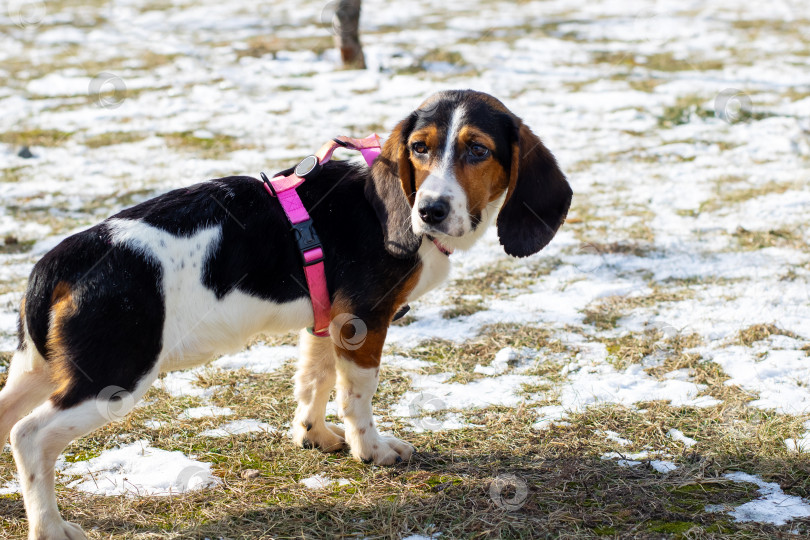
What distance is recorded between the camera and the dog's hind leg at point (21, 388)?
9.86 feet

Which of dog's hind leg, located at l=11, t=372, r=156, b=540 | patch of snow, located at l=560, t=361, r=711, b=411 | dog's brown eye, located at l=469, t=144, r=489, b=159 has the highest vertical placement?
dog's brown eye, located at l=469, t=144, r=489, b=159

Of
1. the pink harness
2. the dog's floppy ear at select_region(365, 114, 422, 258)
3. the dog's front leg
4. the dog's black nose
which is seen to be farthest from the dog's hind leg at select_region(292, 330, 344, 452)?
the dog's black nose

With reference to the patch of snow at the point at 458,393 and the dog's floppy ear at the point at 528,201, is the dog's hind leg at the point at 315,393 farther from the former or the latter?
the dog's floppy ear at the point at 528,201

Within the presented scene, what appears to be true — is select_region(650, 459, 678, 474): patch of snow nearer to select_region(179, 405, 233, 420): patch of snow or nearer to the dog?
the dog

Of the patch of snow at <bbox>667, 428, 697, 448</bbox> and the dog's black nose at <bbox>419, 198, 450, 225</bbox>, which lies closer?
the dog's black nose at <bbox>419, 198, 450, 225</bbox>

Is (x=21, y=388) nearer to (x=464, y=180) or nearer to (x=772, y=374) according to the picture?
(x=464, y=180)

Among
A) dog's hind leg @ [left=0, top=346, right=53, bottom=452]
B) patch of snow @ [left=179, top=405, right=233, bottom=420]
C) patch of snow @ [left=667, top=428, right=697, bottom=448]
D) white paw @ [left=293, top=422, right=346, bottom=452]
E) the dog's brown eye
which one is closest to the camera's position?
dog's hind leg @ [left=0, top=346, right=53, bottom=452]

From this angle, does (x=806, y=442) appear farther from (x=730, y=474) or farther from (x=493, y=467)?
(x=493, y=467)

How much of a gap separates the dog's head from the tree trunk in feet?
29.8

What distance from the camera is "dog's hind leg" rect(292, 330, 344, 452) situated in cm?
363

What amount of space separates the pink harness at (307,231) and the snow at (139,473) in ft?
2.72

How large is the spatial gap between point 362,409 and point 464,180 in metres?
1.11

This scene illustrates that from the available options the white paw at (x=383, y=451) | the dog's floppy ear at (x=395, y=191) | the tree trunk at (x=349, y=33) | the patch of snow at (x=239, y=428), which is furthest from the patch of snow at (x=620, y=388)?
the tree trunk at (x=349, y=33)

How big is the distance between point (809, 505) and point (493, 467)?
1237mm
